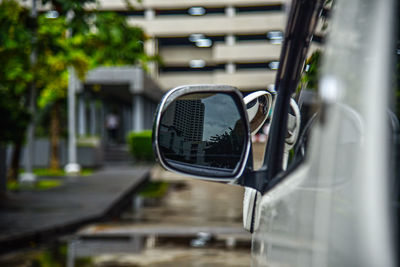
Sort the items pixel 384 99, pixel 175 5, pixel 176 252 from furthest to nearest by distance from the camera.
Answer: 1. pixel 175 5
2. pixel 176 252
3. pixel 384 99

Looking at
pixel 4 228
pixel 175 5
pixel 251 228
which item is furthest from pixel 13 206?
pixel 175 5

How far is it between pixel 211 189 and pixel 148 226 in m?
7.37

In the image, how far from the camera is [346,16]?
111cm

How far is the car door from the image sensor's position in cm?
Result: 87

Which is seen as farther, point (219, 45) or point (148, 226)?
point (219, 45)

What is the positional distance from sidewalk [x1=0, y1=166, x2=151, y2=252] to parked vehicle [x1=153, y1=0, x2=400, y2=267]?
649 centimetres

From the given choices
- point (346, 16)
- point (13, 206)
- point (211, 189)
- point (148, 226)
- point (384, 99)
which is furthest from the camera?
point (211, 189)

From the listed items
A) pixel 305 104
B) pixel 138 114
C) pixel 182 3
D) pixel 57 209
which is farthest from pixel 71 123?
pixel 182 3

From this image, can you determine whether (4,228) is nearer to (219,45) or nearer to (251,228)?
(251,228)

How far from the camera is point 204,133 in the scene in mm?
1787

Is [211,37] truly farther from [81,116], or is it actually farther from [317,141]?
[317,141]

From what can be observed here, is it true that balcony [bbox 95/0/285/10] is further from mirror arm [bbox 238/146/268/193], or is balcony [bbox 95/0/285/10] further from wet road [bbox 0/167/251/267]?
mirror arm [bbox 238/146/268/193]

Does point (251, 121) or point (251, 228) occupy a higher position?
point (251, 121)

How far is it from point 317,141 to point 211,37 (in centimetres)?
5241
